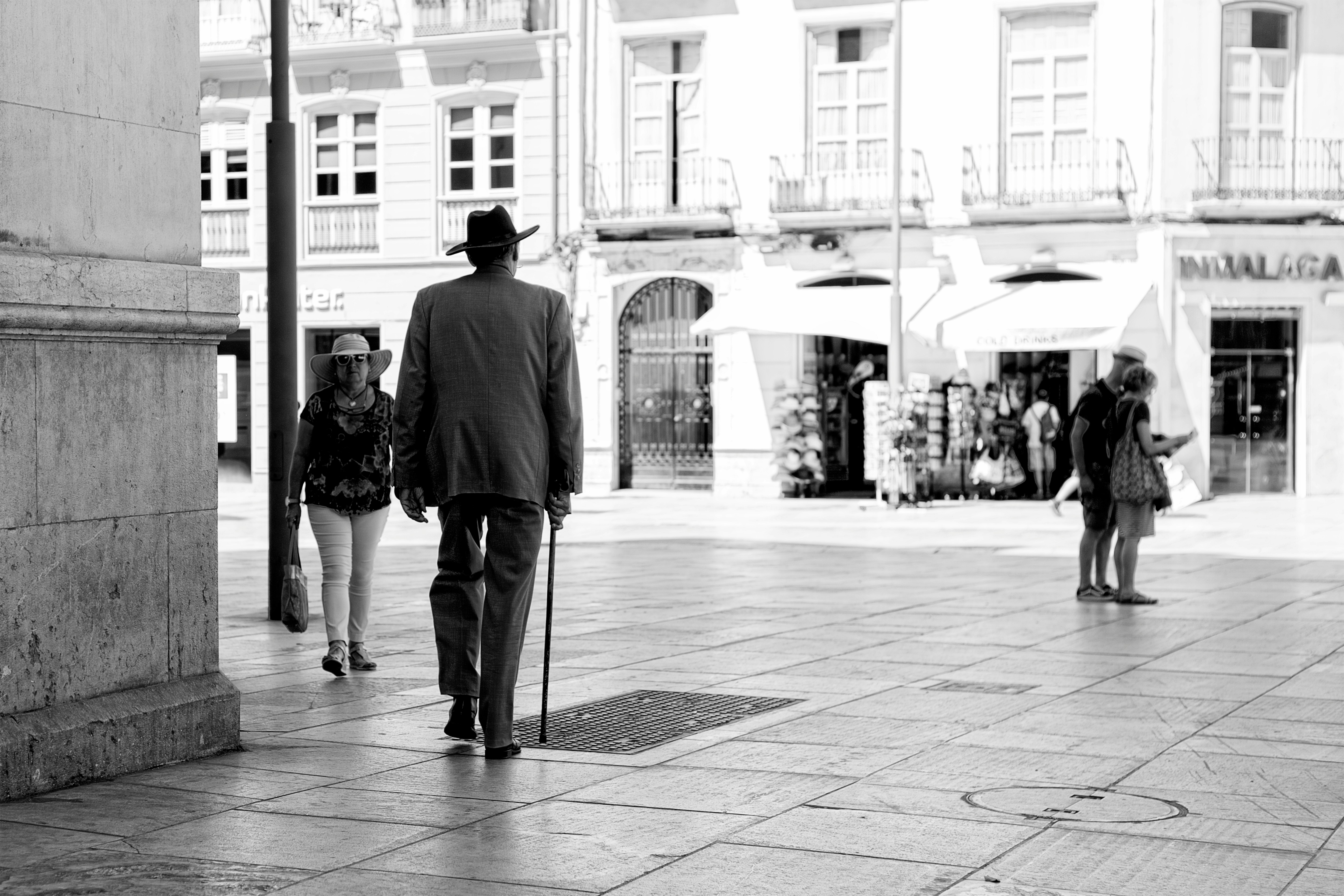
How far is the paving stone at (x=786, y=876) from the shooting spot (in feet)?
16.8

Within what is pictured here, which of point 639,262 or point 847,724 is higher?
point 639,262

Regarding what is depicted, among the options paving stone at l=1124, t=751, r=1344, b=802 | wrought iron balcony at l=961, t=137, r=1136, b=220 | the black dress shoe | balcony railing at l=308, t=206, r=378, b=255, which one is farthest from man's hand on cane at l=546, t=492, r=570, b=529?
balcony railing at l=308, t=206, r=378, b=255

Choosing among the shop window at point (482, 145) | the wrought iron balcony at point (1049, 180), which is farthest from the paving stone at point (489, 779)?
the shop window at point (482, 145)

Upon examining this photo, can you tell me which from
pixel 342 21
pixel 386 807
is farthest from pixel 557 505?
pixel 342 21

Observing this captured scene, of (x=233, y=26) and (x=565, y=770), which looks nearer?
(x=565, y=770)

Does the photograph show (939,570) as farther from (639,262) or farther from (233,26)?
(233,26)

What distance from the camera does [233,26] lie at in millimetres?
35219

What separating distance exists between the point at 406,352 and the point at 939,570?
33.3ft

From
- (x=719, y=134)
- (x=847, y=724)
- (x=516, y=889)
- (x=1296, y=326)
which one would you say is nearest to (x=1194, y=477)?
(x=1296, y=326)

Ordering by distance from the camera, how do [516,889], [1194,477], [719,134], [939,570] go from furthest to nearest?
[719,134] → [1194,477] → [939,570] → [516,889]

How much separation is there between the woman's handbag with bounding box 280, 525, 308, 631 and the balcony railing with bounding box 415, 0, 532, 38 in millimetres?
24368

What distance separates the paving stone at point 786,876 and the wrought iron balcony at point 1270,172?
81.1 ft

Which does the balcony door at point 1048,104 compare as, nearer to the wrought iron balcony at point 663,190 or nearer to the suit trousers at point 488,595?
the wrought iron balcony at point 663,190

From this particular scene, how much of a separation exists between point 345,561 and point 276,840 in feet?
13.3
